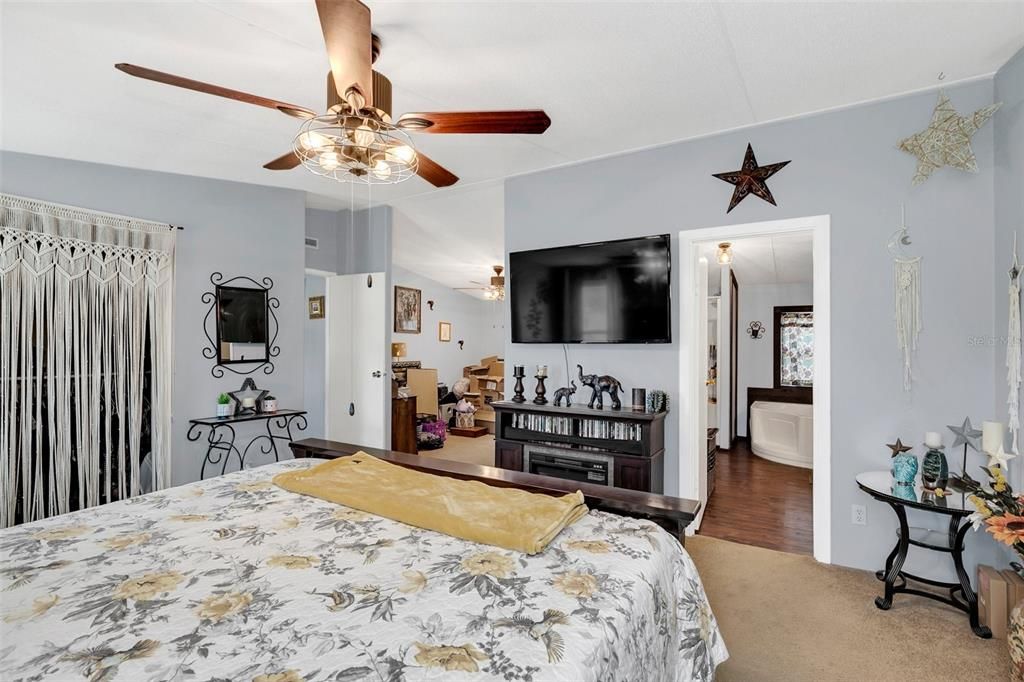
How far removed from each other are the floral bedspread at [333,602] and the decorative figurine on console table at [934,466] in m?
1.65

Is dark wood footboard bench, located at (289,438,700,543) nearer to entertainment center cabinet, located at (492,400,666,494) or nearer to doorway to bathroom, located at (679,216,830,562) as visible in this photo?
entertainment center cabinet, located at (492,400,666,494)

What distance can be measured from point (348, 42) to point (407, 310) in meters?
6.13

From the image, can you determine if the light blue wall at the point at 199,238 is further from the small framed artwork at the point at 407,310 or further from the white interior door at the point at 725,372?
the white interior door at the point at 725,372

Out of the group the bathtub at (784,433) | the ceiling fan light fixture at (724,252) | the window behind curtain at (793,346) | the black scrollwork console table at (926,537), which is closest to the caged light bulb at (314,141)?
the black scrollwork console table at (926,537)

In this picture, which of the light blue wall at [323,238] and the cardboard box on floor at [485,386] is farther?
the cardboard box on floor at [485,386]

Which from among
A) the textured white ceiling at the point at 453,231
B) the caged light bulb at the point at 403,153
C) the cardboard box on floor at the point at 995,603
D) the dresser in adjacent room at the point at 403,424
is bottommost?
the cardboard box on floor at the point at 995,603

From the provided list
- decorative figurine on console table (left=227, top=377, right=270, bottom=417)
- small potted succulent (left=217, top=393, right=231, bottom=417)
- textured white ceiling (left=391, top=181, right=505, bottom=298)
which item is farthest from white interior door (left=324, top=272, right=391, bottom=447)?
small potted succulent (left=217, top=393, right=231, bottom=417)

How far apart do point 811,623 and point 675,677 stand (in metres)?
1.38

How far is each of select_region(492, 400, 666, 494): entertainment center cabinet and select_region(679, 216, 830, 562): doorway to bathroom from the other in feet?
1.30

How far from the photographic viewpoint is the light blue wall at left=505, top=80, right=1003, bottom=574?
100 inches

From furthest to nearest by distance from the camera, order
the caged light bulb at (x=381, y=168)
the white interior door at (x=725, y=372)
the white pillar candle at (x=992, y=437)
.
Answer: the white interior door at (x=725, y=372)
the white pillar candle at (x=992, y=437)
the caged light bulb at (x=381, y=168)

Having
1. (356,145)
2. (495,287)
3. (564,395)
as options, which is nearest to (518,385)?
(564,395)

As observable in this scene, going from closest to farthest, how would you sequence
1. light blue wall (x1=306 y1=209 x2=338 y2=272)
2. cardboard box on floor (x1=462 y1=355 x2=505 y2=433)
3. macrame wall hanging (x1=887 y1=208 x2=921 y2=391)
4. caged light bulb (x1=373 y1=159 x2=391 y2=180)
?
caged light bulb (x1=373 y1=159 x2=391 y2=180) < macrame wall hanging (x1=887 y1=208 x2=921 y2=391) < light blue wall (x1=306 y1=209 x2=338 y2=272) < cardboard box on floor (x1=462 y1=355 x2=505 y2=433)

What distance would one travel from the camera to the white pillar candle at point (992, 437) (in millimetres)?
2189
